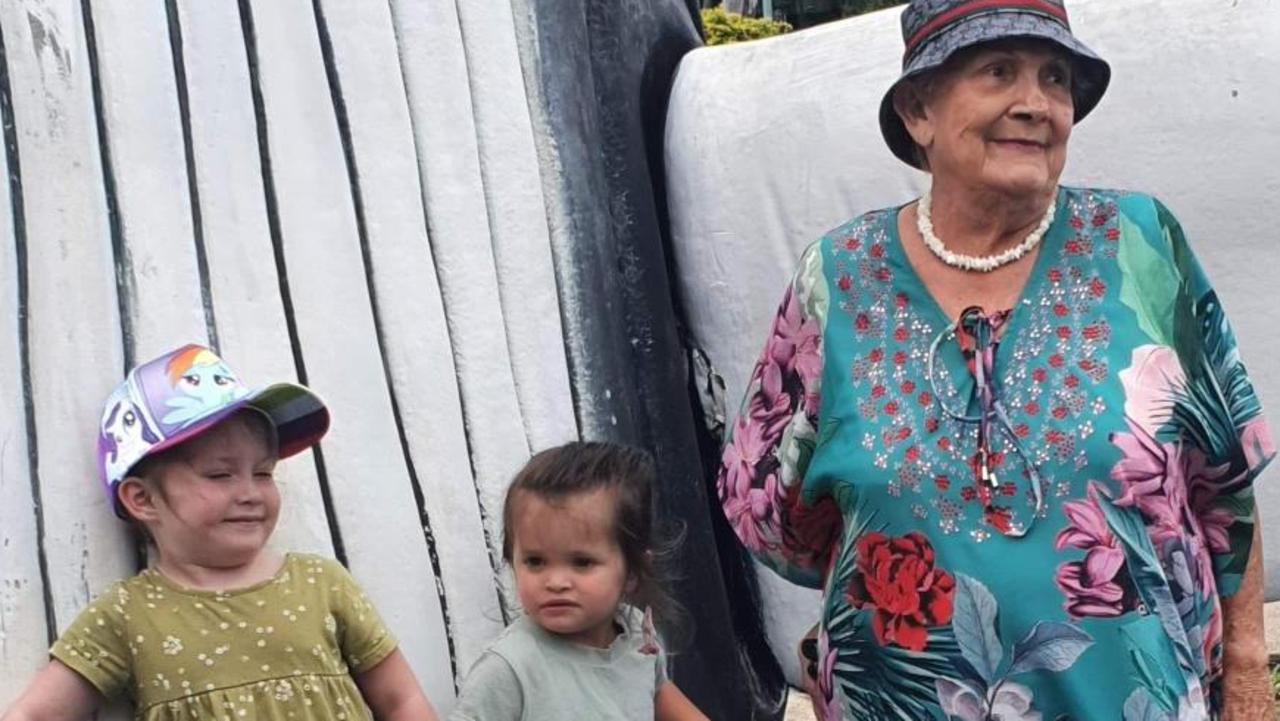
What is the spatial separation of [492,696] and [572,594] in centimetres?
17

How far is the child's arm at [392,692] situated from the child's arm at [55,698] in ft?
1.23

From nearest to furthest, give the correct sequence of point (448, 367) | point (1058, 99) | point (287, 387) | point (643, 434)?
point (1058, 99), point (287, 387), point (448, 367), point (643, 434)

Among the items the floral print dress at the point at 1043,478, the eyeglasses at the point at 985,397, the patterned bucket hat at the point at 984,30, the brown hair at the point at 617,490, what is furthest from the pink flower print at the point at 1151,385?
the brown hair at the point at 617,490

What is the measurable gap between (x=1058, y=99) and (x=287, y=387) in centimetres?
104

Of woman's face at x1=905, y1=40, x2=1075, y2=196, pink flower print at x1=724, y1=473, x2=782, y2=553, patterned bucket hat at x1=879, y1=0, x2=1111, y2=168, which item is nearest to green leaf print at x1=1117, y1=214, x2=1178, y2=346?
woman's face at x1=905, y1=40, x2=1075, y2=196

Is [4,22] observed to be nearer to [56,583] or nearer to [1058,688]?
[56,583]

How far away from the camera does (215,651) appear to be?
2141 mm

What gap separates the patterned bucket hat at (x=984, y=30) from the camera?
2041 mm

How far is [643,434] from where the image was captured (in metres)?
3.03

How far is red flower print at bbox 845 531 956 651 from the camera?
2.01m

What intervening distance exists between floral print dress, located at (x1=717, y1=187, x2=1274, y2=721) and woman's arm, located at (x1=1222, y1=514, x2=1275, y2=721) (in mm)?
18

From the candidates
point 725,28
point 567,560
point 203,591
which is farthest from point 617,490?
point 725,28

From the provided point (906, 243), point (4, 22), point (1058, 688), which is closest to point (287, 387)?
point (4, 22)

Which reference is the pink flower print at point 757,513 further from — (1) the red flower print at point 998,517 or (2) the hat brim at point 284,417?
(2) the hat brim at point 284,417
